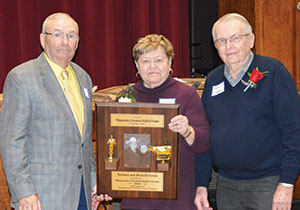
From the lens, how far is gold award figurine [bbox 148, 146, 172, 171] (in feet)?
6.91

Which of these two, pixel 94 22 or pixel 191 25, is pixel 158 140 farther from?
pixel 191 25

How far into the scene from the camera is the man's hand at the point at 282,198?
2.09 m

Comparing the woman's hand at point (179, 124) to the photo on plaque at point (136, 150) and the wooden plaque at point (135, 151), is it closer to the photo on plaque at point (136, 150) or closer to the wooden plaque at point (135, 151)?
the wooden plaque at point (135, 151)

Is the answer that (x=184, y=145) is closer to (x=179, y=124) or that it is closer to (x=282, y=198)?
(x=179, y=124)

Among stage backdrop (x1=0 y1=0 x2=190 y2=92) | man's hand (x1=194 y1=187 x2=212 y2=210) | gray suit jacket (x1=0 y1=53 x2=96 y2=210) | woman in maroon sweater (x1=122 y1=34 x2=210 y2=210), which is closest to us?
gray suit jacket (x1=0 y1=53 x2=96 y2=210)

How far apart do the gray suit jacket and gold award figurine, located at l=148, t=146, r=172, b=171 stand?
0.46 m

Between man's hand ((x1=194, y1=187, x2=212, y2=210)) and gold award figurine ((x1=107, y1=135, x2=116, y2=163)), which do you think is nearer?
gold award figurine ((x1=107, y1=135, x2=116, y2=163))

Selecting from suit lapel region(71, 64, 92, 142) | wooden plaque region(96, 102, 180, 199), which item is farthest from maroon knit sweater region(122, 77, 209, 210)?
suit lapel region(71, 64, 92, 142)

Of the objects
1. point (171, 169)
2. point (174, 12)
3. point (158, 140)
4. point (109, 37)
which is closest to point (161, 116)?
point (158, 140)

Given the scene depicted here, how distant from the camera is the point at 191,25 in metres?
4.72

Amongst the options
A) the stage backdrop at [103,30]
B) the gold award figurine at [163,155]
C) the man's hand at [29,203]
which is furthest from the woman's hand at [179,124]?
the stage backdrop at [103,30]

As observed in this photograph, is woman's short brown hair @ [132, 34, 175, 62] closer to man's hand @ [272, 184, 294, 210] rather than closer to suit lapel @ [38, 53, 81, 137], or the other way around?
suit lapel @ [38, 53, 81, 137]

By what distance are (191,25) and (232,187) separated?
9.36 feet

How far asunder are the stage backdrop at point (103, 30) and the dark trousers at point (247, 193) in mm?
2179
